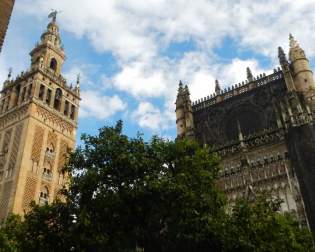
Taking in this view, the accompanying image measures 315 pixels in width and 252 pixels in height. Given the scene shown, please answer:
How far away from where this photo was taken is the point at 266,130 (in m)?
35.8

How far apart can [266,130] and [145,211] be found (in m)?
21.6

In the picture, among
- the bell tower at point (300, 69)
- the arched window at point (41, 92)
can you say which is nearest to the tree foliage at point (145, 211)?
the bell tower at point (300, 69)

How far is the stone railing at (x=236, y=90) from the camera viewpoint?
40.8 meters

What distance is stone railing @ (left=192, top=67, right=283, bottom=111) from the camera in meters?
40.8

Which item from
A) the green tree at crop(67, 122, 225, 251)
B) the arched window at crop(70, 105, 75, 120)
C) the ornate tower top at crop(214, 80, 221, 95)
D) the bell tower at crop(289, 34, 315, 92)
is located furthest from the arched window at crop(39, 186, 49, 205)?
the bell tower at crop(289, 34, 315, 92)

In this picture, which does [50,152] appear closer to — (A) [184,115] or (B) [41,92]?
(B) [41,92]

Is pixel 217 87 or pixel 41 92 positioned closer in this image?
pixel 217 87

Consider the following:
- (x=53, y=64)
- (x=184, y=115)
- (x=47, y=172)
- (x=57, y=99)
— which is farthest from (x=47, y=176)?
(x=53, y=64)

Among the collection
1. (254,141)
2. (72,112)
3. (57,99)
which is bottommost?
(254,141)

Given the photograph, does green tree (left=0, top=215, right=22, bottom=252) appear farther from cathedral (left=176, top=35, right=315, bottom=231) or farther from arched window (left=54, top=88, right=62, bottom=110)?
arched window (left=54, top=88, right=62, bottom=110)

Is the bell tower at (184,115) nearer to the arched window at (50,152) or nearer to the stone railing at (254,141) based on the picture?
the stone railing at (254,141)

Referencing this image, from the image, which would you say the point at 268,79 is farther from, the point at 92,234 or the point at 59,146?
the point at 92,234

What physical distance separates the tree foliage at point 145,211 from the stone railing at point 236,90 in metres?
24.3

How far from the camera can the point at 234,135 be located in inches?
1570
